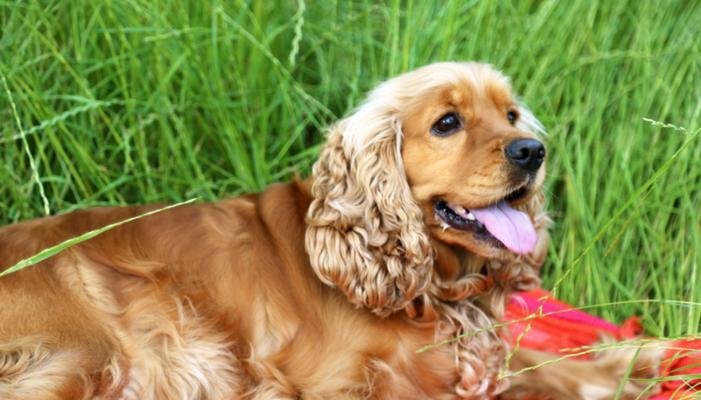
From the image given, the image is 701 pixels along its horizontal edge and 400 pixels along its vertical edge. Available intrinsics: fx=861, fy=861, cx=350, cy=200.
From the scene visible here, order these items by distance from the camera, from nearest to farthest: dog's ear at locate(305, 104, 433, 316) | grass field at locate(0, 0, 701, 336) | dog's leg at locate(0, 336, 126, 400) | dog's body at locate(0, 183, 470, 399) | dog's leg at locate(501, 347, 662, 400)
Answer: dog's leg at locate(0, 336, 126, 400)
dog's body at locate(0, 183, 470, 399)
dog's ear at locate(305, 104, 433, 316)
dog's leg at locate(501, 347, 662, 400)
grass field at locate(0, 0, 701, 336)

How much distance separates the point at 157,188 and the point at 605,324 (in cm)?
205

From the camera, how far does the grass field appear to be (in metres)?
3.62

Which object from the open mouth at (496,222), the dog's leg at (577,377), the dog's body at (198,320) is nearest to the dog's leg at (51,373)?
the dog's body at (198,320)

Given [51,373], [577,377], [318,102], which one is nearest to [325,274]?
[51,373]

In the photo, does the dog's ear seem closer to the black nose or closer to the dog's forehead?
the dog's forehead

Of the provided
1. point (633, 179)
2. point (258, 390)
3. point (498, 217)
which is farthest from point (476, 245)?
point (633, 179)

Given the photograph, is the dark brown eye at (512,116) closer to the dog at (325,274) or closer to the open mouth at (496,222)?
the dog at (325,274)

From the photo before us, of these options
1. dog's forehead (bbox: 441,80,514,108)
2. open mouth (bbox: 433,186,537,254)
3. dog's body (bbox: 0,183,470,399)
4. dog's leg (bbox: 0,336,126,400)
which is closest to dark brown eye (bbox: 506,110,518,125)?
dog's forehead (bbox: 441,80,514,108)

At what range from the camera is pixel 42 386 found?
2455mm

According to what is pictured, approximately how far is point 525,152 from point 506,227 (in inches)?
9.6

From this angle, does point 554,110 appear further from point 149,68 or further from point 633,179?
point 149,68

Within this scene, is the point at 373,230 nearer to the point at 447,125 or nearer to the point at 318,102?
the point at 447,125

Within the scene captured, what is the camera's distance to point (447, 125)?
2707 millimetres

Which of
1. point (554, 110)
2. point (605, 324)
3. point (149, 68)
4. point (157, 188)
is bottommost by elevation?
point (605, 324)
